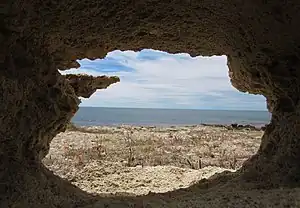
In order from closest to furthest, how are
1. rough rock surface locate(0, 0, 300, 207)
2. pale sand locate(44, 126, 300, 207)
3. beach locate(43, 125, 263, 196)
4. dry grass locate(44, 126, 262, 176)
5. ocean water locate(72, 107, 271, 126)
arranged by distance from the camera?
1. rough rock surface locate(0, 0, 300, 207)
2. pale sand locate(44, 126, 300, 207)
3. beach locate(43, 125, 263, 196)
4. dry grass locate(44, 126, 262, 176)
5. ocean water locate(72, 107, 271, 126)

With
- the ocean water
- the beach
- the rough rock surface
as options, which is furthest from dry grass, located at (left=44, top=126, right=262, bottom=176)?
the ocean water

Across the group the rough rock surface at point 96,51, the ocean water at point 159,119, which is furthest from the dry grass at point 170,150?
the ocean water at point 159,119

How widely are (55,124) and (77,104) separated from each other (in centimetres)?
50

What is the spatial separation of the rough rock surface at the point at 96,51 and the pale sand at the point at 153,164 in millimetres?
664

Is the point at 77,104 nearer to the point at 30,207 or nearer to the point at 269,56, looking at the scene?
the point at 30,207

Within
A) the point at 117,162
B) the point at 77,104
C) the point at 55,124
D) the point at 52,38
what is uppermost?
the point at 52,38

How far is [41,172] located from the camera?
3096 mm

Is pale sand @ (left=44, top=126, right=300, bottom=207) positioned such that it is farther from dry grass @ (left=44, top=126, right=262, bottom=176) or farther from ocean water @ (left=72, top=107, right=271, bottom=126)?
ocean water @ (left=72, top=107, right=271, bottom=126)

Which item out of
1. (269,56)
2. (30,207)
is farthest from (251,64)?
(30,207)

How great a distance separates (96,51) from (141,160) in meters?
3.80

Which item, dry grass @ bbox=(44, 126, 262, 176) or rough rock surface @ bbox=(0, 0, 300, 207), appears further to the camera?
dry grass @ bbox=(44, 126, 262, 176)

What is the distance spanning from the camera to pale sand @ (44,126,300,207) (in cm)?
339

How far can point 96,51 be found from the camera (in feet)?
14.4

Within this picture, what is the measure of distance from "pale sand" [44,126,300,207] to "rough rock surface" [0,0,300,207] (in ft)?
2.18
